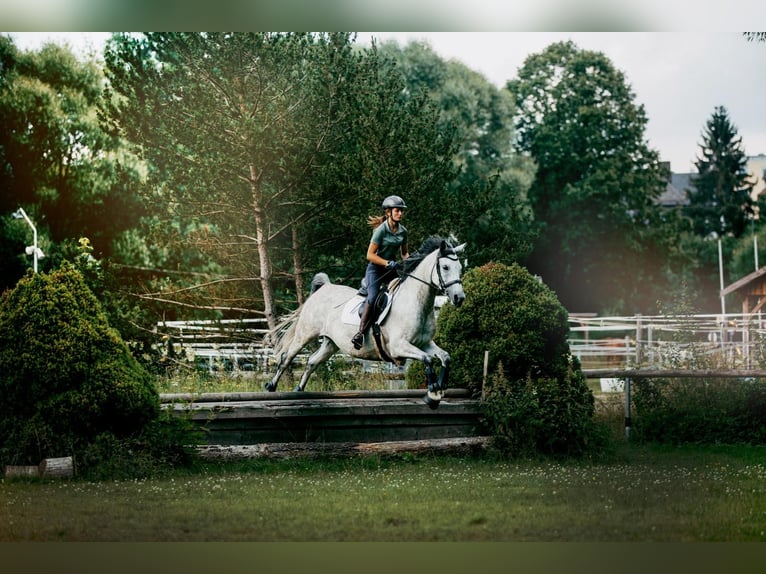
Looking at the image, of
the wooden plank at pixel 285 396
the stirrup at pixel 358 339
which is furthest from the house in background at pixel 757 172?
the stirrup at pixel 358 339

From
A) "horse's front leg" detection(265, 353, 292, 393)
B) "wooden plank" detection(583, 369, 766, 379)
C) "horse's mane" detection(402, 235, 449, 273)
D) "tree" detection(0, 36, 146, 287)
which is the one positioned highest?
"tree" detection(0, 36, 146, 287)

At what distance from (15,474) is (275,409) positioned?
6.75 ft

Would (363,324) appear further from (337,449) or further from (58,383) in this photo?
(58,383)

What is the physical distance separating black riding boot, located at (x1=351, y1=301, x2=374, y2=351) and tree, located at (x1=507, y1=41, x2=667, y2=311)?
3330mm

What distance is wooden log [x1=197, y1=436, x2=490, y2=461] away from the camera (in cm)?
818

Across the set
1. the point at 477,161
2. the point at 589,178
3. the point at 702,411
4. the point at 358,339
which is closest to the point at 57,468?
the point at 358,339

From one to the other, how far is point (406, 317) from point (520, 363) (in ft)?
3.93

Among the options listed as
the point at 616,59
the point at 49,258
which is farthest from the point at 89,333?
the point at 616,59

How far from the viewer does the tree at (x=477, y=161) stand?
10.6 meters

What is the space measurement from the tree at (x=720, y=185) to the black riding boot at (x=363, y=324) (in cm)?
373

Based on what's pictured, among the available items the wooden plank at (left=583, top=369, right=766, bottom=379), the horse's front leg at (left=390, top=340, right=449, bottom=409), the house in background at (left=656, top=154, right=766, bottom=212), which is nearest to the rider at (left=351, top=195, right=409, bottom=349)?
the horse's front leg at (left=390, top=340, right=449, bottom=409)

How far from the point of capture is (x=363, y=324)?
8.27 metres

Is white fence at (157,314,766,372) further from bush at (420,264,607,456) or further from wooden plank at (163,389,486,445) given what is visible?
wooden plank at (163,389,486,445)
